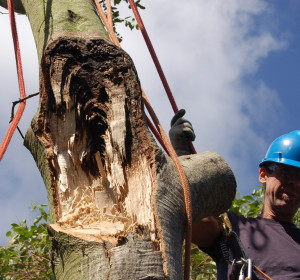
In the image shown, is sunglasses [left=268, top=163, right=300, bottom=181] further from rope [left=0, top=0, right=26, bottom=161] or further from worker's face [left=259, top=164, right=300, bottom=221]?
rope [left=0, top=0, right=26, bottom=161]

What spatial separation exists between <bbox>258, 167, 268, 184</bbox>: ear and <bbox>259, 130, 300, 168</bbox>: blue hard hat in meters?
0.04

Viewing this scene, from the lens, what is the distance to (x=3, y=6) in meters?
3.05

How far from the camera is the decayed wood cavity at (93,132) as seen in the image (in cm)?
150

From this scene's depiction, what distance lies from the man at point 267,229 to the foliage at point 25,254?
138 centimetres

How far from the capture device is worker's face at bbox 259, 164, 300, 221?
8.36 ft

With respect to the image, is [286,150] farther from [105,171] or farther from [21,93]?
[21,93]

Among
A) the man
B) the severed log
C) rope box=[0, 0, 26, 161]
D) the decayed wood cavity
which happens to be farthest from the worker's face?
rope box=[0, 0, 26, 161]

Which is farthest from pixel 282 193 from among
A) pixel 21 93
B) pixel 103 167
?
pixel 21 93

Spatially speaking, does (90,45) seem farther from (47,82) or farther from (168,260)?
(168,260)

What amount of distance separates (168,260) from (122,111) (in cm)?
57

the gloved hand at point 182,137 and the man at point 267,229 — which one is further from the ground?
the gloved hand at point 182,137

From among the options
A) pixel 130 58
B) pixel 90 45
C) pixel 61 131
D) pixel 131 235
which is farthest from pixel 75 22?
pixel 131 235

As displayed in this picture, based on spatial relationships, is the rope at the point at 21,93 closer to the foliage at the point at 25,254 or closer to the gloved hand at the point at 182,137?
the gloved hand at the point at 182,137

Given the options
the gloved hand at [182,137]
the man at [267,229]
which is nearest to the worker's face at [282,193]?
the man at [267,229]
